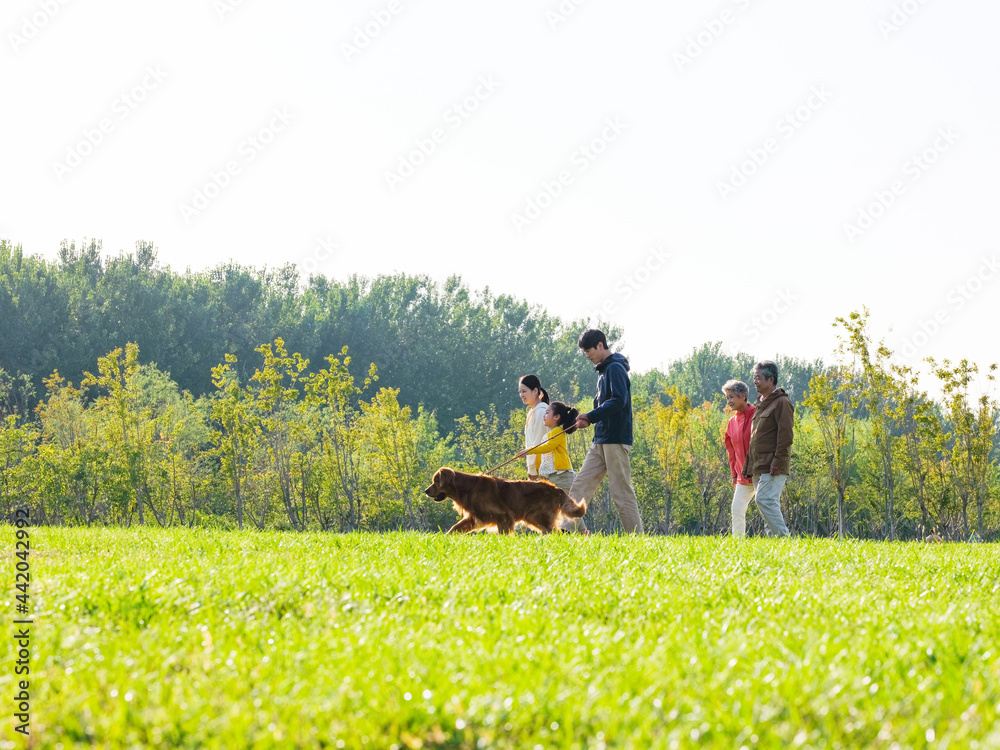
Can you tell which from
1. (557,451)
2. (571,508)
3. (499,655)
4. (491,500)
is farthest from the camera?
(557,451)

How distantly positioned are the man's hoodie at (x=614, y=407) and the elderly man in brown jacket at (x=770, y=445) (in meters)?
1.30

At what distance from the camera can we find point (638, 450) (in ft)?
139

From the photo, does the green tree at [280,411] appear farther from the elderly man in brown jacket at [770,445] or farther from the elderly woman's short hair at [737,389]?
the elderly man in brown jacket at [770,445]

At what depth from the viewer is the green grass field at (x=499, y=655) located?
237 centimetres

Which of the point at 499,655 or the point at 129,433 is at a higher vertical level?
the point at 129,433

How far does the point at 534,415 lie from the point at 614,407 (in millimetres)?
1041

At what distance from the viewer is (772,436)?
8.83m

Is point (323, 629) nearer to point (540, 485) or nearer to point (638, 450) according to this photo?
point (540, 485)

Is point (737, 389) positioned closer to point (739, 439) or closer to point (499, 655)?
point (739, 439)

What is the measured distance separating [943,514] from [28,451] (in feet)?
116

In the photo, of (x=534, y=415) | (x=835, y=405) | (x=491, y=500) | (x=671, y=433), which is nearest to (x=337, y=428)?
(x=671, y=433)

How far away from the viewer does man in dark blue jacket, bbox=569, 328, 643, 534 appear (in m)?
8.81

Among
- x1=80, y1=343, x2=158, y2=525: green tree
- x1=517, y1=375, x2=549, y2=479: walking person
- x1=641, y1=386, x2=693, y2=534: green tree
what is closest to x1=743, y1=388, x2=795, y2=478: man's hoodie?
x1=517, y1=375, x2=549, y2=479: walking person

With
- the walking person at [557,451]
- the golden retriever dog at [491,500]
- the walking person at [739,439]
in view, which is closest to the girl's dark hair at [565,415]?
the walking person at [557,451]
